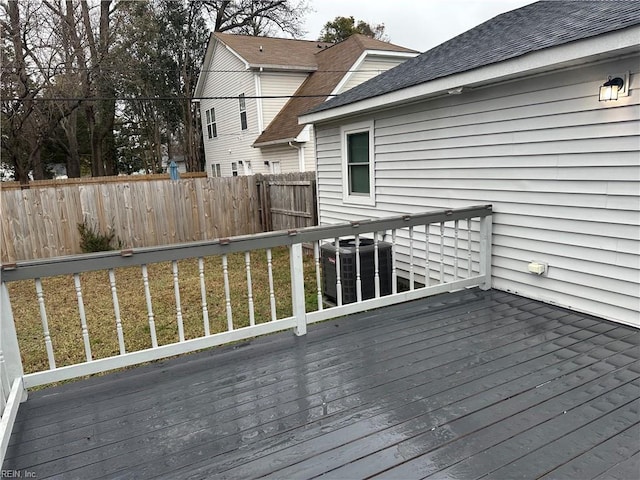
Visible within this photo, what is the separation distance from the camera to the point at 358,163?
21.4 feet

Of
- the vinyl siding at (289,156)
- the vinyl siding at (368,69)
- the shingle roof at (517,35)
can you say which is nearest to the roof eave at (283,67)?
the vinyl siding at (368,69)

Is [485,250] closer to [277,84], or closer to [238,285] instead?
A: [238,285]

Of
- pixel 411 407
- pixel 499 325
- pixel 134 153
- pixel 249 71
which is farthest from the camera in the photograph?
pixel 134 153

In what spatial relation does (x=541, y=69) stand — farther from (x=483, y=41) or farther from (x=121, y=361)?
(x=121, y=361)

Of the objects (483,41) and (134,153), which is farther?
(134,153)

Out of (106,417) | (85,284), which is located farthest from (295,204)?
(106,417)

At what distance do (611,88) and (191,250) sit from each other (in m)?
3.38

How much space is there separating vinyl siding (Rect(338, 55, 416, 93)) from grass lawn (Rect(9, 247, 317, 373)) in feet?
22.6

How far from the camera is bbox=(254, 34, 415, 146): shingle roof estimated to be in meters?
12.4

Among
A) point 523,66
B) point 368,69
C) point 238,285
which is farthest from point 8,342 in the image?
point 368,69

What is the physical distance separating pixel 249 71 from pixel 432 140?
1035 centimetres

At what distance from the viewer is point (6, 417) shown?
2.13m

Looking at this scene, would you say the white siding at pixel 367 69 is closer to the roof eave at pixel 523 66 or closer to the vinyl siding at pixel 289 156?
the vinyl siding at pixel 289 156

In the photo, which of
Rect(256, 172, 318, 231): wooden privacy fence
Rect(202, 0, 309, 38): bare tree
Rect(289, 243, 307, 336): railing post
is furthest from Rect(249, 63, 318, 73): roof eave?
Rect(289, 243, 307, 336): railing post
